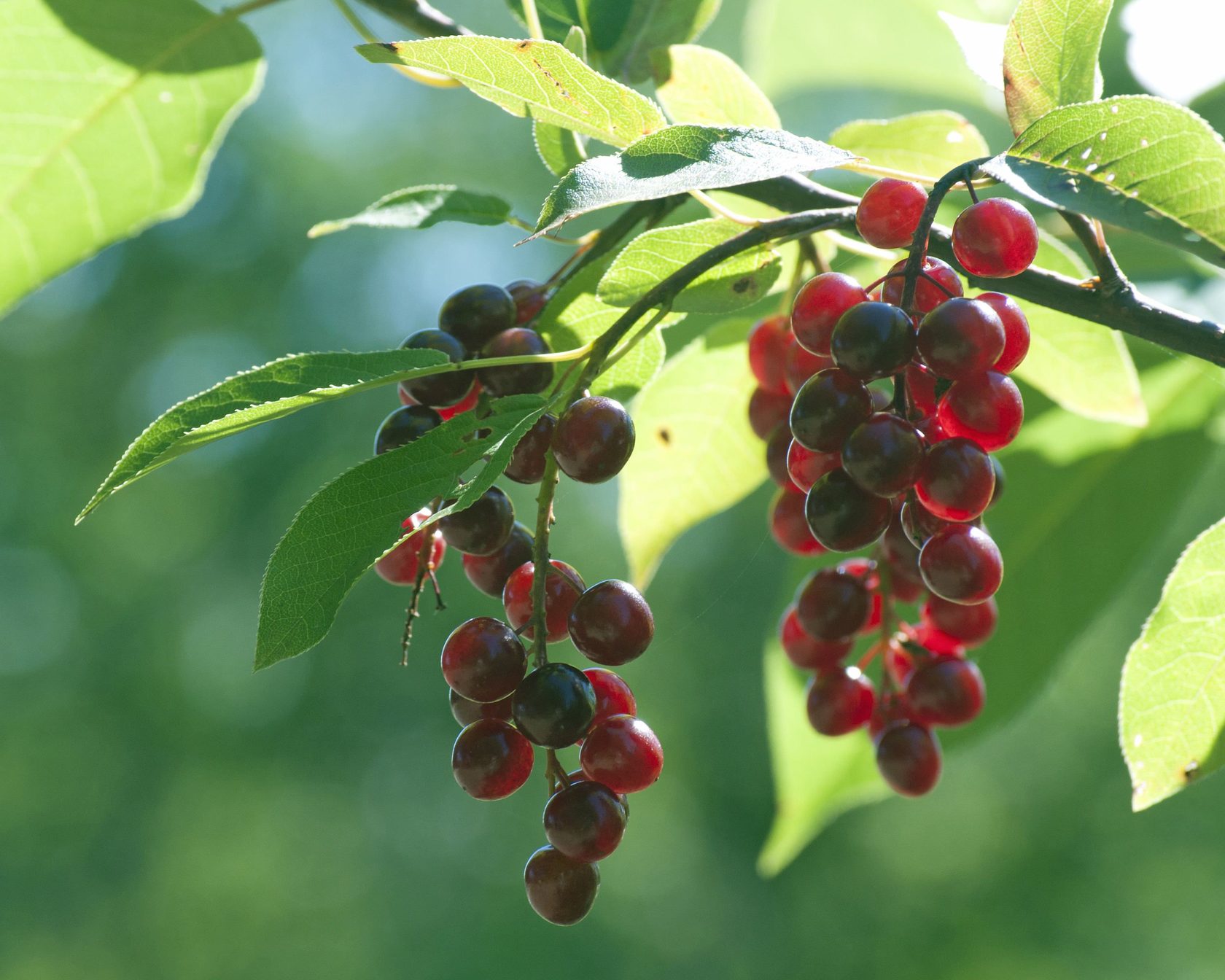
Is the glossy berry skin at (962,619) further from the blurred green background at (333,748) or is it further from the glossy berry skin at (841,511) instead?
the blurred green background at (333,748)

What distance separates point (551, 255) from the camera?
11.1m

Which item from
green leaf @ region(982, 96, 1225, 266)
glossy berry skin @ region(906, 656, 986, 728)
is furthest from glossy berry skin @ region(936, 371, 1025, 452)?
glossy berry skin @ region(906, 656, 986, 728)

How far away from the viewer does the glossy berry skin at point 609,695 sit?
0.63 metres

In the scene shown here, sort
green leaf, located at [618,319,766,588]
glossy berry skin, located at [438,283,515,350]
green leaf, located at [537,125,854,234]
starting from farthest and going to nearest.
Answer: green leaf, located at [618,319,766,588]
glossy berry skin, located at [438,283,515,350]
green leaf, located at [537,125,854,234]

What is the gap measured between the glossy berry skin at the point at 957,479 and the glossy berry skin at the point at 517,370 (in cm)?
22

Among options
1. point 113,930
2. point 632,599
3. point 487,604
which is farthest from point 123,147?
point 113,930

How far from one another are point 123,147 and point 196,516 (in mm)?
11526

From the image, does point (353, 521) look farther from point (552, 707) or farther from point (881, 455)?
point (881, 455)

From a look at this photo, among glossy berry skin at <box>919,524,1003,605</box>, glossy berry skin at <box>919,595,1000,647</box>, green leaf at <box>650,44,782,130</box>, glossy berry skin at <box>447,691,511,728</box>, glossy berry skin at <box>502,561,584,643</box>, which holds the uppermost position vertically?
green leaf at <box>650,44,782,130</box>

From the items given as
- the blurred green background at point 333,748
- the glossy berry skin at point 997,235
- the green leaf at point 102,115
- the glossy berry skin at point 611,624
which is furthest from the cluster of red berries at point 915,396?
the blurred green background at point 333,748

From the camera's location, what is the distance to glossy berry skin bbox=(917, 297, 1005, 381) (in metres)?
0.54

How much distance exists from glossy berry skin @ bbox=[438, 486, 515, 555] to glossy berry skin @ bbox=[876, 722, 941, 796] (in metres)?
0.41

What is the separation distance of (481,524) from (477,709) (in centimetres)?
11

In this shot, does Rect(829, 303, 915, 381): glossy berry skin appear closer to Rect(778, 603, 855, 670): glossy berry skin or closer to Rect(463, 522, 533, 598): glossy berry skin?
Rect(463, 522, 533, 598): glossy berry skin
